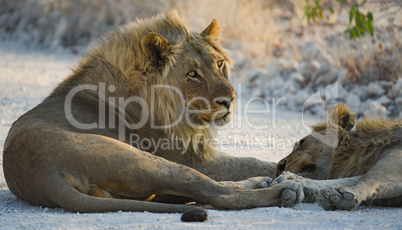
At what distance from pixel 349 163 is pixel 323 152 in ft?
0.98

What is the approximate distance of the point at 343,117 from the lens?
435cm

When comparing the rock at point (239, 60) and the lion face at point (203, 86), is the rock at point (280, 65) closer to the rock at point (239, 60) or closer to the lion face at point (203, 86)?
the rock at point (239, 60)

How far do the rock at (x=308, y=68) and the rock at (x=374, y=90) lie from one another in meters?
1.29

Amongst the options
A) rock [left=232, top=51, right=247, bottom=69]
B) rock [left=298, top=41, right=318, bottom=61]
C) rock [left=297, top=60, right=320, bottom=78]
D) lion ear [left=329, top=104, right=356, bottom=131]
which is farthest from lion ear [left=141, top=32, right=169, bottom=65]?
rock [left=232, top=51, right=247, bottom=69]

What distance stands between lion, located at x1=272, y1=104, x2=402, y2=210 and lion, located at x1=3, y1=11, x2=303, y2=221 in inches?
9.9

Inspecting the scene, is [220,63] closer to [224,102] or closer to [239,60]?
[224,102]

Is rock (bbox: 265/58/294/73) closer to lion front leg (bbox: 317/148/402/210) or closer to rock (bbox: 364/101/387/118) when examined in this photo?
rock (bbox: 364/101/387/118)

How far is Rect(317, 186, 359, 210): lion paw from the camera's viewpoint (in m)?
3.32

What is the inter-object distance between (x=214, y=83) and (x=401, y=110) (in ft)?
14.0

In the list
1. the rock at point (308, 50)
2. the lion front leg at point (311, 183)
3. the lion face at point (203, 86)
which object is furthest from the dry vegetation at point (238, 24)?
the lion front leg at point (311, 183)

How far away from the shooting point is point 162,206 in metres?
3.23

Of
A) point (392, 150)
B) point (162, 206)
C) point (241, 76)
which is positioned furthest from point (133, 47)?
point (241, 76)

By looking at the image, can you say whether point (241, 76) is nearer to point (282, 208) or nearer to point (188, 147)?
point (188, 147)

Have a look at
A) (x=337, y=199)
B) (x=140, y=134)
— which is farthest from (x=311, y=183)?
(x=140, y=134)
